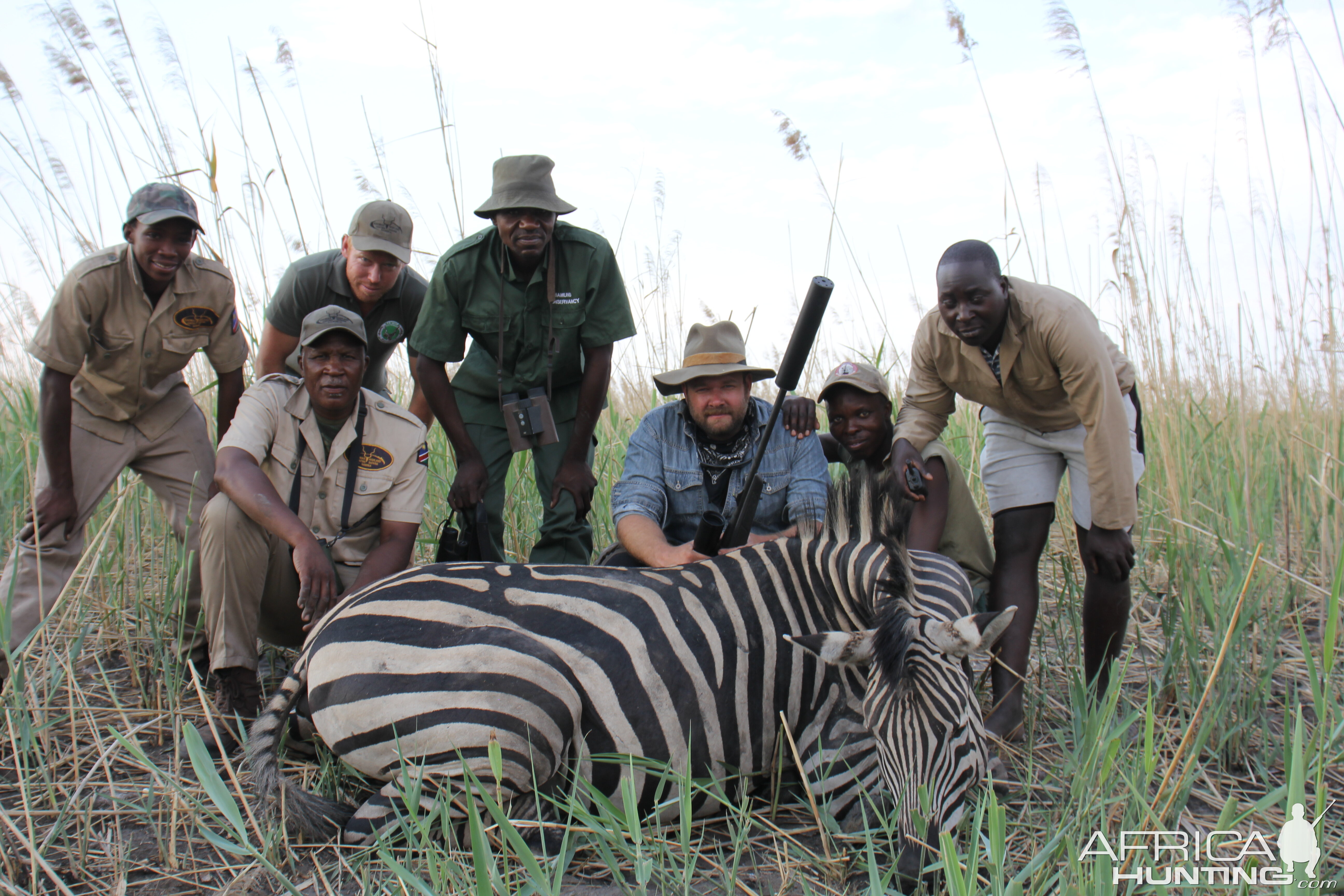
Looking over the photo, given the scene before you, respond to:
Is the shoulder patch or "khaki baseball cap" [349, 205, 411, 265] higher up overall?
"khaki baseball cap" [349, 205, 411, 265]

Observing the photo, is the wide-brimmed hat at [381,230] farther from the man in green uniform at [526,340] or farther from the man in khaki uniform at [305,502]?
the man in khaki uniform at [305,502]

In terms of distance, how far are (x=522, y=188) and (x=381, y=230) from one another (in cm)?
79

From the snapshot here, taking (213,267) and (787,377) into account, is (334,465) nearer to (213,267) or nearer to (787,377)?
(213,267)

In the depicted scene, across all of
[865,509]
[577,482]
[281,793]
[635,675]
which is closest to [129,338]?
[577,482]

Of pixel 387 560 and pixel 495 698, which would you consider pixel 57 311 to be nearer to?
pixel 387 560

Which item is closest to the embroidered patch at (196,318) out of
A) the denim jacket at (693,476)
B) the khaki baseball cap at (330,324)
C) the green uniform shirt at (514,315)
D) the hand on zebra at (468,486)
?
the khaki baseball cap at (330,324)

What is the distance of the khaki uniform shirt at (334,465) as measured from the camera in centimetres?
362

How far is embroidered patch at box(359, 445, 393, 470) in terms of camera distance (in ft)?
12.2

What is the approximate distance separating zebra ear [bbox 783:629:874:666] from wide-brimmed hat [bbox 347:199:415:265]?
9.79ft

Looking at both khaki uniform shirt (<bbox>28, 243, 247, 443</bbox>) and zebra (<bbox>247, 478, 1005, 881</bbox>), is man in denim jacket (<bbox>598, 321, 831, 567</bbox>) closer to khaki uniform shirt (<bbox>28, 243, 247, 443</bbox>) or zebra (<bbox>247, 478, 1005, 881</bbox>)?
zebra (<bbox>247, 478, 1005, 881</bbox>)

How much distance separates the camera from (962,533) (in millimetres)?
3994

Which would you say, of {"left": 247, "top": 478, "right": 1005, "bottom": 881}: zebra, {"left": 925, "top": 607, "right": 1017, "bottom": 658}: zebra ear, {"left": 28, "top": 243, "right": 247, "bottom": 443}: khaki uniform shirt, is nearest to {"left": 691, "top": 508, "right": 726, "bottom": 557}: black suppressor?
{"left": 247, "top": 478, "right": 1005, "bottom": 881}: zebra

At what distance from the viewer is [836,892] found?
2.31 meters

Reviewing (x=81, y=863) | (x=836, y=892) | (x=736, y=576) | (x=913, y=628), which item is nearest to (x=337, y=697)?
(x=81, y=863)
